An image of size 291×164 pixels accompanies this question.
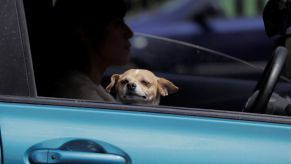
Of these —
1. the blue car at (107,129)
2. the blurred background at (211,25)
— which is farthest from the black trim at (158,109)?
the blurred background at (211,25)

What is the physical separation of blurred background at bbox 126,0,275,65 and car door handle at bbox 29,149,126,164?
5469 mm

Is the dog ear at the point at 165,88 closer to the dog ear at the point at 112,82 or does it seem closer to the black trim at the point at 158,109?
the dog ear at the point at 112,82

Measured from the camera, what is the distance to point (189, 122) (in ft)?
7.68

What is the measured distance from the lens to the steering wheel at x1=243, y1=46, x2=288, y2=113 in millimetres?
2672

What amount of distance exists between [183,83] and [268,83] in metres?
0.83

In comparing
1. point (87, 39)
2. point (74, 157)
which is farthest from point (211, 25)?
point (74, 157)

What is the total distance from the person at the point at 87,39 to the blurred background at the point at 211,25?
4710 mm

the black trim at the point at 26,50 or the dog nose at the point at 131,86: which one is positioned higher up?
the black trim at the point at 26,50

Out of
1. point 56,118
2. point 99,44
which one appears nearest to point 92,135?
point 56,118

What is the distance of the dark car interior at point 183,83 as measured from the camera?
2.76 meters

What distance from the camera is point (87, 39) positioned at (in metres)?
2.98

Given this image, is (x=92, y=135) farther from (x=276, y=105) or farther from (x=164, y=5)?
(x=164, y=5)

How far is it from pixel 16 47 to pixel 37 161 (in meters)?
0.36

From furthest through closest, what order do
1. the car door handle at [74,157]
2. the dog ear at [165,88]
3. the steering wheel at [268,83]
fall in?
the dog ear at [165,88], the steering wheel at [268,83], the car door handle at [74,157]
